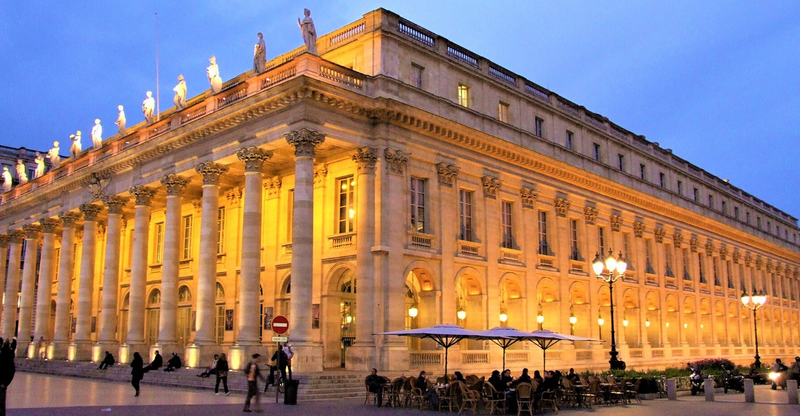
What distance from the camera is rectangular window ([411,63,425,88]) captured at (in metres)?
33.5

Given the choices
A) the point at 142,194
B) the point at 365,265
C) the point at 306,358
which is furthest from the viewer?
the point at 142,194

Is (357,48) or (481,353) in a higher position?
(357,48)

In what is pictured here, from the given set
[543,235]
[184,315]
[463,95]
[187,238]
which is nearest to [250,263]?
[187,238]

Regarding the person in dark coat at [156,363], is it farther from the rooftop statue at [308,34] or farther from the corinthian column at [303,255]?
the rooftop statue at [308,34]

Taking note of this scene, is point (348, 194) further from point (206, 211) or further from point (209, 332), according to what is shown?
point (209, 332)

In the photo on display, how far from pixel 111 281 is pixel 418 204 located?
17515mm

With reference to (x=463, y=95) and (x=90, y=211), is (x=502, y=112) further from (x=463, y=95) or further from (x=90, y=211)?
(x=90, y=211)

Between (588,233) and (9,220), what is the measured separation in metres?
39.3

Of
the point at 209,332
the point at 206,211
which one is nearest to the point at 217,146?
the point at 206,211

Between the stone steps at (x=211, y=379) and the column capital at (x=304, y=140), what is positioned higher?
the column capital at (x=304, y=140)

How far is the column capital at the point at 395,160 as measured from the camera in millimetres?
30984

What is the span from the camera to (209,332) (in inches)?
1265

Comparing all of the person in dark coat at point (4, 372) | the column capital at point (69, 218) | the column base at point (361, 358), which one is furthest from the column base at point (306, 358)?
the column capital at point (69, 218)

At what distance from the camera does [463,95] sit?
3650cm
